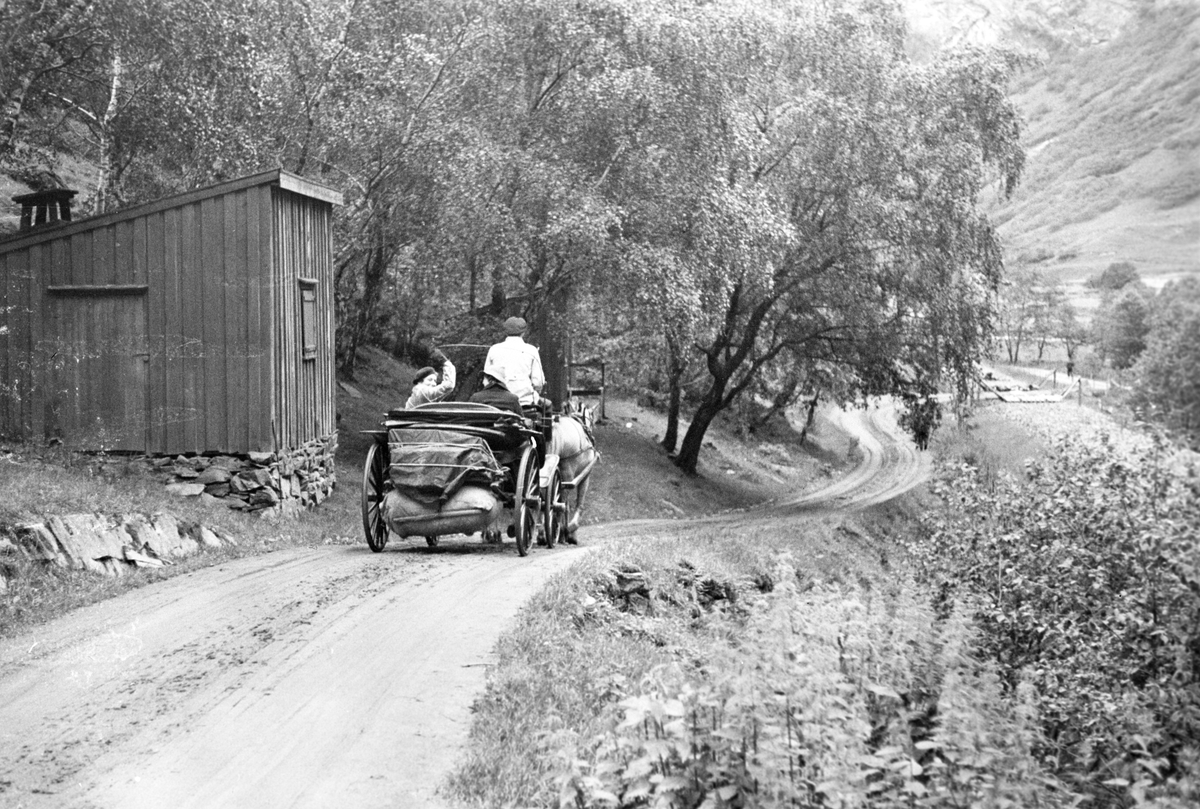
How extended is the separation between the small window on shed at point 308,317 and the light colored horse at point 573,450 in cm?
456

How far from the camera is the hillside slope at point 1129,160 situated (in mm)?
8312

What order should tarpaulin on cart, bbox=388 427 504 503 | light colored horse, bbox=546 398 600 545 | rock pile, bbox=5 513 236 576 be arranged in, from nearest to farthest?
rock pile, bbox=5 513 236 576 < tarpaulin on cart, bbox=388 427 504 503 < light colored horse, bbox=546 398 600 545

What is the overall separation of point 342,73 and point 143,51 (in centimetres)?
399

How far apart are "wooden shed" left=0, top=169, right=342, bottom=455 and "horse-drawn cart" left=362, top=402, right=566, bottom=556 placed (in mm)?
→ 4195

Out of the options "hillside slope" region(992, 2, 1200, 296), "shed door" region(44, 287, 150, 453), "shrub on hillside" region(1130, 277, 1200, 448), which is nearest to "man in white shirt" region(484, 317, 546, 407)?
"shed door" region(44, 287, 150, 453)

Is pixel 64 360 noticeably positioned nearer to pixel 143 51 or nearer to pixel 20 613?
pixel 143 51

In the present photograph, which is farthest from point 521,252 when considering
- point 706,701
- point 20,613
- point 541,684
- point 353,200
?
point 706,701

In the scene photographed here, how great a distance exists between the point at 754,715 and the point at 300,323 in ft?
43.1

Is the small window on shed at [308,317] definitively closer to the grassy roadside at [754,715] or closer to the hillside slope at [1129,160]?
the grassy roadside at [754,715]

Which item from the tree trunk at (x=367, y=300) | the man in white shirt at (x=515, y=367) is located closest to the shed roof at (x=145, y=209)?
the man in white shirt at (x=515, y=367)

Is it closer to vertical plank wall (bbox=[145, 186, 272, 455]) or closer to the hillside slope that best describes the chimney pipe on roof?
vertical plank wall (bbox=[145, 186, 272, 455])

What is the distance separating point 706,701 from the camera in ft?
19.2

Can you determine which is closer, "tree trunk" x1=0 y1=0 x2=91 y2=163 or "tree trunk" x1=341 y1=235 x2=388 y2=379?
"tree trunk" x1=0 y1=0 x2=91 y2=163

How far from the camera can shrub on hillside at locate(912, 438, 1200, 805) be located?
Result: 7.97m
